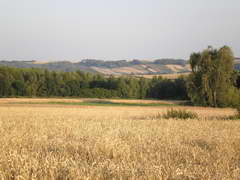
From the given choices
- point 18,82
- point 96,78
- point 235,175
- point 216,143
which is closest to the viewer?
point 235,175

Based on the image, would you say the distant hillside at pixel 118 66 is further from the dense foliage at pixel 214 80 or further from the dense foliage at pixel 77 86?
the dense foliage at pixel 214 80

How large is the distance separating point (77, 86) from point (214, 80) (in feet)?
148

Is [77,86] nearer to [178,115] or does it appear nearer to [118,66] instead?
[178,115]

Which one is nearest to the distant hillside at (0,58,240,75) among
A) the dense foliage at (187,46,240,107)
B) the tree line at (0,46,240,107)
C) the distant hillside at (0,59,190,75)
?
the distant hillside at (0,59,190,75)

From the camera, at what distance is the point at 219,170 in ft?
16.6

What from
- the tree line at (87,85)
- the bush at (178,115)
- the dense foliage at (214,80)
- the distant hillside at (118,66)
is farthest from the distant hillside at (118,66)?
the bush at (178,115)

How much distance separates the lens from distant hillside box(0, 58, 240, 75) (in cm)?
15600

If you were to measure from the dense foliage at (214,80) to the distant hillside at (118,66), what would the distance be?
10416cm

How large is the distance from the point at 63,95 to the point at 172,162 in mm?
77790

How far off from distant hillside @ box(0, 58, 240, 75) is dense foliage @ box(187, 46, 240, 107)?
342 feet

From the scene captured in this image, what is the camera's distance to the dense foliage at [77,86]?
248 feet

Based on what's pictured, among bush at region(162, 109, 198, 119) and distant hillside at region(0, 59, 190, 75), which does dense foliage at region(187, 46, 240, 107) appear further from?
distant hillside at region(0, 59, 190, 75)

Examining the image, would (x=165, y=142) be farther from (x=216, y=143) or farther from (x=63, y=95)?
(x=63, y=95)

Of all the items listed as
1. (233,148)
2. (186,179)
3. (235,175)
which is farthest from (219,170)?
(233,148)
